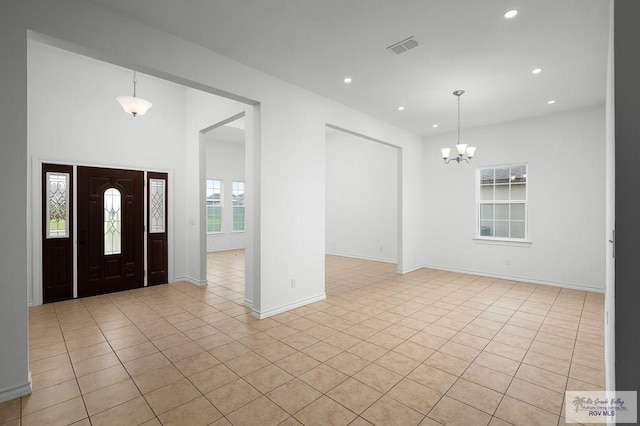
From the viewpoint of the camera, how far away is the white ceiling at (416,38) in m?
2.63

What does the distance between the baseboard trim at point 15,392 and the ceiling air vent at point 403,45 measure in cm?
451

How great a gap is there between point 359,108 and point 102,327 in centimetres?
497

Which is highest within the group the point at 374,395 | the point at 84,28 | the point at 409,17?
the point at 409,17

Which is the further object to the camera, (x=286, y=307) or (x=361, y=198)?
(x=361, y=198)

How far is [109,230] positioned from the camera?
16.5 feet

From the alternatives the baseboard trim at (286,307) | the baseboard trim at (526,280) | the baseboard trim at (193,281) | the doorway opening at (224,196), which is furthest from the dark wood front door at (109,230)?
the baseboard trim at (526,280)

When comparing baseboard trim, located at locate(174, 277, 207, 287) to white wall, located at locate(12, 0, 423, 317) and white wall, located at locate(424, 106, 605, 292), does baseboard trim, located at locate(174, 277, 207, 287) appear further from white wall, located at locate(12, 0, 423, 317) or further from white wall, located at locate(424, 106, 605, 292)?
white wall, located at locate(424, 106, 605, 292)

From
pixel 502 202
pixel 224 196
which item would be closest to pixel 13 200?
pixel 502 202

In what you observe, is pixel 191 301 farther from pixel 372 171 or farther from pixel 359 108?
pixel 372 171

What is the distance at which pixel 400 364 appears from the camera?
9.02 feet

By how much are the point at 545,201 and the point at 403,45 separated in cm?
444

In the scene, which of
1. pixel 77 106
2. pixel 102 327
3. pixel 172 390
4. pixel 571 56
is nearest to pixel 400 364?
pixel 172 390

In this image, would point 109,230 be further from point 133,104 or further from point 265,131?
point 265,131

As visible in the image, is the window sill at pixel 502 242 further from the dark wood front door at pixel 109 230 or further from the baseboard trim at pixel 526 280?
the dark wood front door at pixel 109 230
